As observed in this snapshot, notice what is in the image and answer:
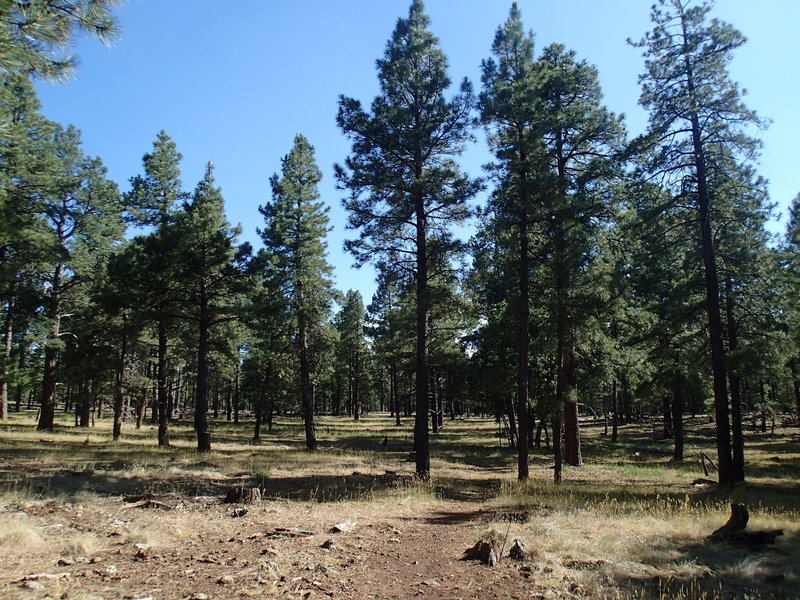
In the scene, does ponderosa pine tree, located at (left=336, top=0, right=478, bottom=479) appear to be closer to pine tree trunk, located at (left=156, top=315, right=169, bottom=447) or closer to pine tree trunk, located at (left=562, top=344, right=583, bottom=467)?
pine tree trunk, located at (left=562, top=344, right=583, bottom=467)

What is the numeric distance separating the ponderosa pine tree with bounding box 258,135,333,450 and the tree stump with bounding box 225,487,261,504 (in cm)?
1453

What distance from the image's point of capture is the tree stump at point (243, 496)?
1093cm

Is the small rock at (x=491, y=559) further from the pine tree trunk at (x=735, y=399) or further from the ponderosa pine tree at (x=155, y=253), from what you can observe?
the ponderosa pine tree at (x=155, y=253)

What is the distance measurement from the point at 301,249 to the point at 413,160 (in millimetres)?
11023

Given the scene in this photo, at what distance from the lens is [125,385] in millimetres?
23750

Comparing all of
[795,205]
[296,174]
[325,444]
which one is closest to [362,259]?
[296,174]

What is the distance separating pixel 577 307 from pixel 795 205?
30.7 metres

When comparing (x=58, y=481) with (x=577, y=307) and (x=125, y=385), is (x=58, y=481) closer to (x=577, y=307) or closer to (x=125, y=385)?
(x=125, y=385)

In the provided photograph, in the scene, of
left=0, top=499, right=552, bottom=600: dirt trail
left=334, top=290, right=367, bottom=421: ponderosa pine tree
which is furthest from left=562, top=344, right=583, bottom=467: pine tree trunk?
left=334, top=290, right=367, bottom=421: ponderosa pine tree

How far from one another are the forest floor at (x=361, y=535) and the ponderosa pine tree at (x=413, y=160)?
5.37 metres

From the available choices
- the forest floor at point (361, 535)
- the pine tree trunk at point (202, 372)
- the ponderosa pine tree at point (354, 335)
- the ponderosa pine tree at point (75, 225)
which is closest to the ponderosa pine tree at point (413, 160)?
the forest floor at point (361, 535)

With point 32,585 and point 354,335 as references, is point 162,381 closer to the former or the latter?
point 32,585

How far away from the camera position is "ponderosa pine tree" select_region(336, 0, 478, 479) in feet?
53.0

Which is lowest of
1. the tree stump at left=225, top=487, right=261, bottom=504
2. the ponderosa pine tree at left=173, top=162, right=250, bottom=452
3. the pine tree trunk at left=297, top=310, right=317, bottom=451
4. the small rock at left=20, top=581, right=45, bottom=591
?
the tree stump at left=225, top=487, right=261, bottom=504
